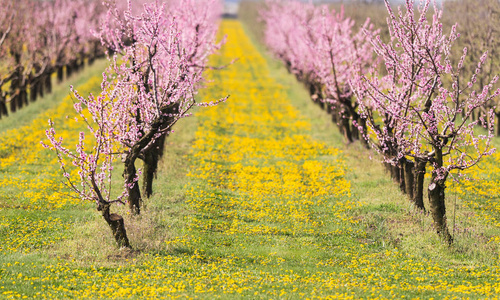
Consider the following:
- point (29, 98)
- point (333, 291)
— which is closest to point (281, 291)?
point (333, 291)

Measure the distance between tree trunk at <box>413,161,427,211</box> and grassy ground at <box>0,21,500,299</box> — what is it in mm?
457

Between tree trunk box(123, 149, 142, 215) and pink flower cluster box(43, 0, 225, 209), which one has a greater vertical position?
pink flower cluster box(43, 0, 225, 209)

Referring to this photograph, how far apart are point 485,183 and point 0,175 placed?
19.0m

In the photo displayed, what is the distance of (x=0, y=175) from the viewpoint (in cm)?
2341

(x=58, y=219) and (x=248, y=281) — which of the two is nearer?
(x=248, y=281)

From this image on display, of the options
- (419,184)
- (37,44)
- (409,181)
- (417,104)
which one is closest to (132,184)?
(419,184)

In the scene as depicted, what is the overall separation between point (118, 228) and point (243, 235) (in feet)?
12.9

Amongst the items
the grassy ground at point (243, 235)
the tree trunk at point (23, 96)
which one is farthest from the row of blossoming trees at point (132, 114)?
the tree trunk at point (23, 96)

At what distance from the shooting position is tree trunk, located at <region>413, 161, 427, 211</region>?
1883 cm

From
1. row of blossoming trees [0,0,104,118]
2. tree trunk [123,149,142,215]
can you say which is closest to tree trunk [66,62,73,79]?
A: row of blossoming trees [0,0,104,118]

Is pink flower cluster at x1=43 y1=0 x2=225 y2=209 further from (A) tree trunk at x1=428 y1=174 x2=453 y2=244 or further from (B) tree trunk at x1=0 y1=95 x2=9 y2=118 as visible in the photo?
(B) tree trunk at x1=0 y1=95 x2=9 y2=118

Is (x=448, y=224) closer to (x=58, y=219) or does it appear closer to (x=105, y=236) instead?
(x=105, y=236)

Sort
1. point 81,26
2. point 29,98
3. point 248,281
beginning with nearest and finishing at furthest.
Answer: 1. point 248,281
2. point 29,98
3. point 81,26

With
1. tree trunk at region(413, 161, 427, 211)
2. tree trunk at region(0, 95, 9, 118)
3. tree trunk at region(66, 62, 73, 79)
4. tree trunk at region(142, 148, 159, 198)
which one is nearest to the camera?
tree trunk at region(413, 161, 427, 211)
